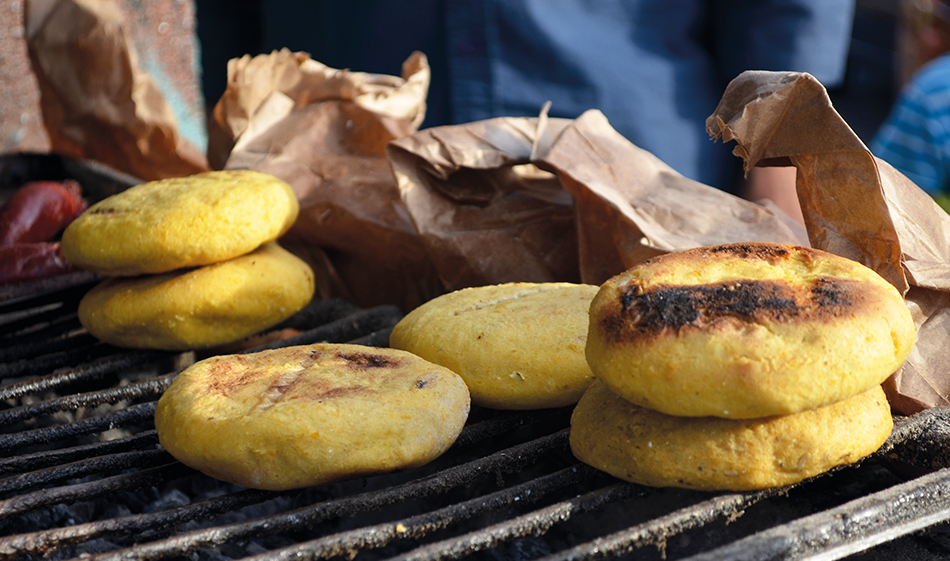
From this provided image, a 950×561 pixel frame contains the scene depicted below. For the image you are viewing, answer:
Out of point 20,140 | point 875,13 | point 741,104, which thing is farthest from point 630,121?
point 875,13

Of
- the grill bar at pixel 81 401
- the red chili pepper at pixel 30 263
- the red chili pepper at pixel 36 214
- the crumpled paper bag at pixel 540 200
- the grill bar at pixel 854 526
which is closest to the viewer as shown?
the grill bar at pixel 854 526

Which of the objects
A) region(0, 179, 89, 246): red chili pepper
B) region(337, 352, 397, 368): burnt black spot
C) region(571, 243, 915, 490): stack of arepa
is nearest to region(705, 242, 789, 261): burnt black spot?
region(571, 243, 915, 490): stack of arepa

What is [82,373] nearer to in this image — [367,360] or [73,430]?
[73,430]

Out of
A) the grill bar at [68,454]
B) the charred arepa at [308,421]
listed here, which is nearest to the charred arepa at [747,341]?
the charred arepa at [308,421]

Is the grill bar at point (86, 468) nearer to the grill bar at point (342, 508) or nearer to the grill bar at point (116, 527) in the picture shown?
the grill bar at point (116, 527)

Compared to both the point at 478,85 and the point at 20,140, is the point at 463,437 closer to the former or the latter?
the point at 478,85
